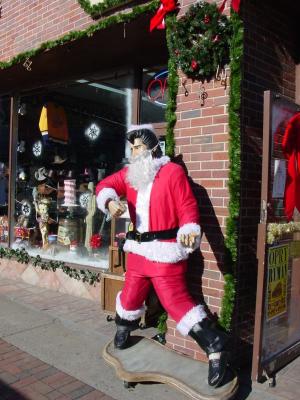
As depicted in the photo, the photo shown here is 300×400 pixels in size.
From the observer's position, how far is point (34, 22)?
6215 millimetres

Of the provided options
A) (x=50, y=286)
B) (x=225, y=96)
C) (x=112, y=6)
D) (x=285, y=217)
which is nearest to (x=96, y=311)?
(x=50, y=286)

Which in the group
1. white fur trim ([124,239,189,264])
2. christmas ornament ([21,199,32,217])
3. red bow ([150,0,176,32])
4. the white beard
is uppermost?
red bow ([150,0,176,32])

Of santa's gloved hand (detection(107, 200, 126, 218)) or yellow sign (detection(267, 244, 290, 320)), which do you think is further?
santa's gloved hand (detection(107, 200, 126, 218))

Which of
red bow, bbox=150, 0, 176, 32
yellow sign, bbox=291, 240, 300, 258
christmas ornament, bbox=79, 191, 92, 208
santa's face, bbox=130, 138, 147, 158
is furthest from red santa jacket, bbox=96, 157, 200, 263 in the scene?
christmas ornament, bbox=79, 191, 92, 208

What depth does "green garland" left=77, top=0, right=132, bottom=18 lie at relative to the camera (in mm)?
4870

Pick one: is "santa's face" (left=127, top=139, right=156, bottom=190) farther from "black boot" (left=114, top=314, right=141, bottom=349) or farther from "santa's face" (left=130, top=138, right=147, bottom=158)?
"black boot" (left=114, top=314, right=141, bottom=349)

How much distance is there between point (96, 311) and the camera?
5.59 meters

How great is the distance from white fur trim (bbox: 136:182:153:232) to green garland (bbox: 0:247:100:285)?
227cm

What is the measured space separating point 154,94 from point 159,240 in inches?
101

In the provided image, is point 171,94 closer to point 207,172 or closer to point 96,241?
point 207,172

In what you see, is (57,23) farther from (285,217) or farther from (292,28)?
(285,217)

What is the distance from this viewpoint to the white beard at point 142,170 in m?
3.87

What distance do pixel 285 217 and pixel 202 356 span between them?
1428 millimetres

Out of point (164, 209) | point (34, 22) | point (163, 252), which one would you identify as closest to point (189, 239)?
point (163, 252)
